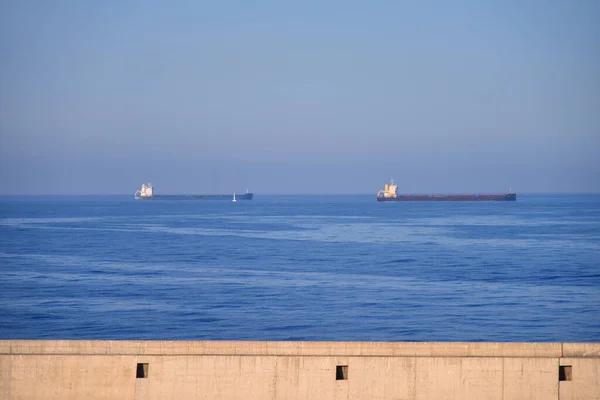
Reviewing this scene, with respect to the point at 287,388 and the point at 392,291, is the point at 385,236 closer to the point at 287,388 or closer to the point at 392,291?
the point at 392,291

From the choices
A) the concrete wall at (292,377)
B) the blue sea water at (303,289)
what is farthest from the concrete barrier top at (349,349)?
the blue sea water at (303,289)

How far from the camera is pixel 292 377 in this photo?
14164 millimetres

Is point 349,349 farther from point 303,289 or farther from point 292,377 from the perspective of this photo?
point 303,289

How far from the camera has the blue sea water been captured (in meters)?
29.5

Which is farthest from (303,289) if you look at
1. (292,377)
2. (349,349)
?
(292,377)

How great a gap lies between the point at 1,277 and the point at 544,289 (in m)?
29.7

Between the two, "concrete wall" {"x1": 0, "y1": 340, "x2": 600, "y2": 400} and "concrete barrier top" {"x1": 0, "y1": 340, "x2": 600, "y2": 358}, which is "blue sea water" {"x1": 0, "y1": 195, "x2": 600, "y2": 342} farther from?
"concrete wall" {"x1": 0, "y1": 340, "x2": 600, "y2": 400}

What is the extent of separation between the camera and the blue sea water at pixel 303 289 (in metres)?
29.5

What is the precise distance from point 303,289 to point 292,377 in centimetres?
2681

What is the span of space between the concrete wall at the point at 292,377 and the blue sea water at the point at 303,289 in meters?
13.3

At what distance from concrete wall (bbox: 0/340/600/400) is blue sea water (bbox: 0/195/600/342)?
13295 millimetres

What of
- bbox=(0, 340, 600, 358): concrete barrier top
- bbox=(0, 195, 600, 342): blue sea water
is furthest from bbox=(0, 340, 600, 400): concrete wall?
bbox=(0, 195, 600, 342): blue sea water

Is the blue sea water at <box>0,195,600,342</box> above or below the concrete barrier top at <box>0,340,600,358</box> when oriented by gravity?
below

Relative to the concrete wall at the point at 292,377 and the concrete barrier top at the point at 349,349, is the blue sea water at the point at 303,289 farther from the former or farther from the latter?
the concrete wall at the point at 292,377
